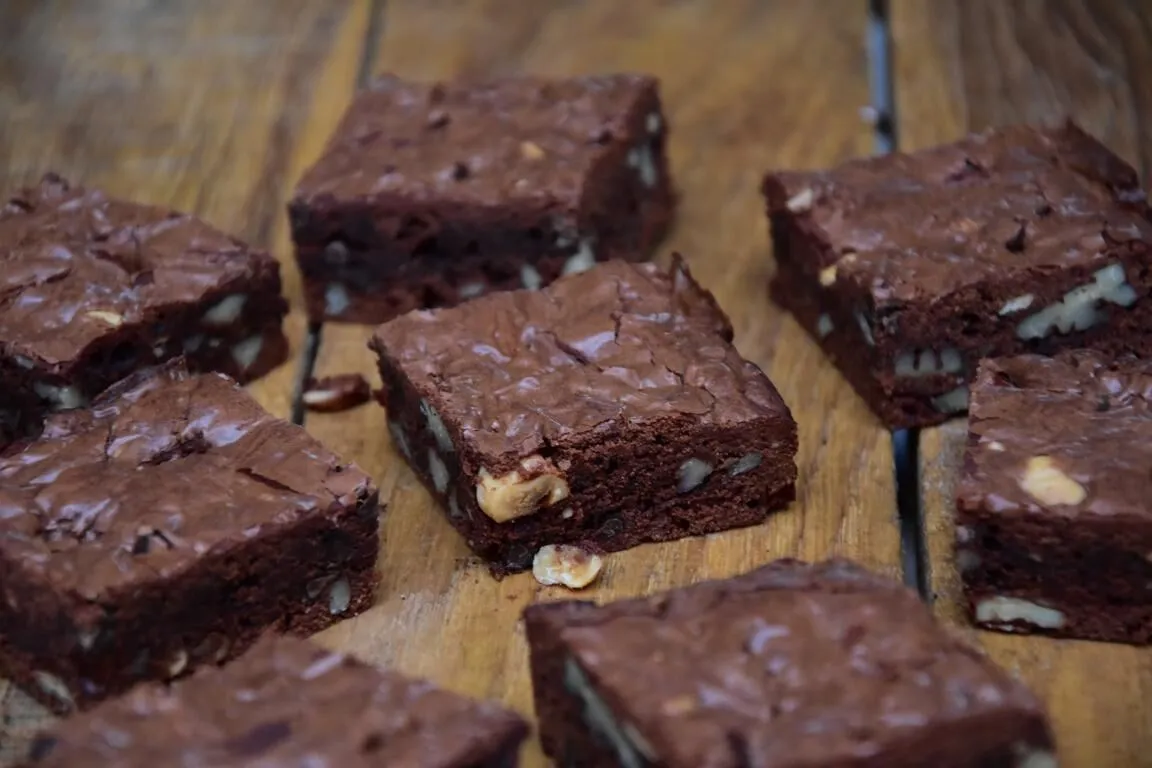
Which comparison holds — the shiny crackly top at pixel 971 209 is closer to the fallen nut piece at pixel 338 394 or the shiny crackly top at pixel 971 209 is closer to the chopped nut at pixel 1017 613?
the chopped nut at pixel 1017 613

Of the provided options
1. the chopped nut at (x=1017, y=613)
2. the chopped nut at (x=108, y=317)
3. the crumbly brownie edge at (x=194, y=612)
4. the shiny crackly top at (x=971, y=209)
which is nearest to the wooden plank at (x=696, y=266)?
the crumbly brownie edge at (x=194, y=612)

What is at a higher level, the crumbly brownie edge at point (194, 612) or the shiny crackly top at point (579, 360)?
the shiny crackly top at point (579, 360)

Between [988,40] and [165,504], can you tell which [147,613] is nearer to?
[165,504]

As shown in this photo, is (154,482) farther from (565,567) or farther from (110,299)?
(565,567)

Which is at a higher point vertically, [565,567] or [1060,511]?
[1060,511]

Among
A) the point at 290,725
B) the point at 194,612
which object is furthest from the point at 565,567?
the point at 290,725

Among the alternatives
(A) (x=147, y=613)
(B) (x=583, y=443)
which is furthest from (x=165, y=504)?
(B) (x=583, y=443)

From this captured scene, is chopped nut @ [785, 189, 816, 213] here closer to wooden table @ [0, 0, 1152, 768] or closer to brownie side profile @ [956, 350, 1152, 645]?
wooden table @ [0, 0, 1152, 768]
